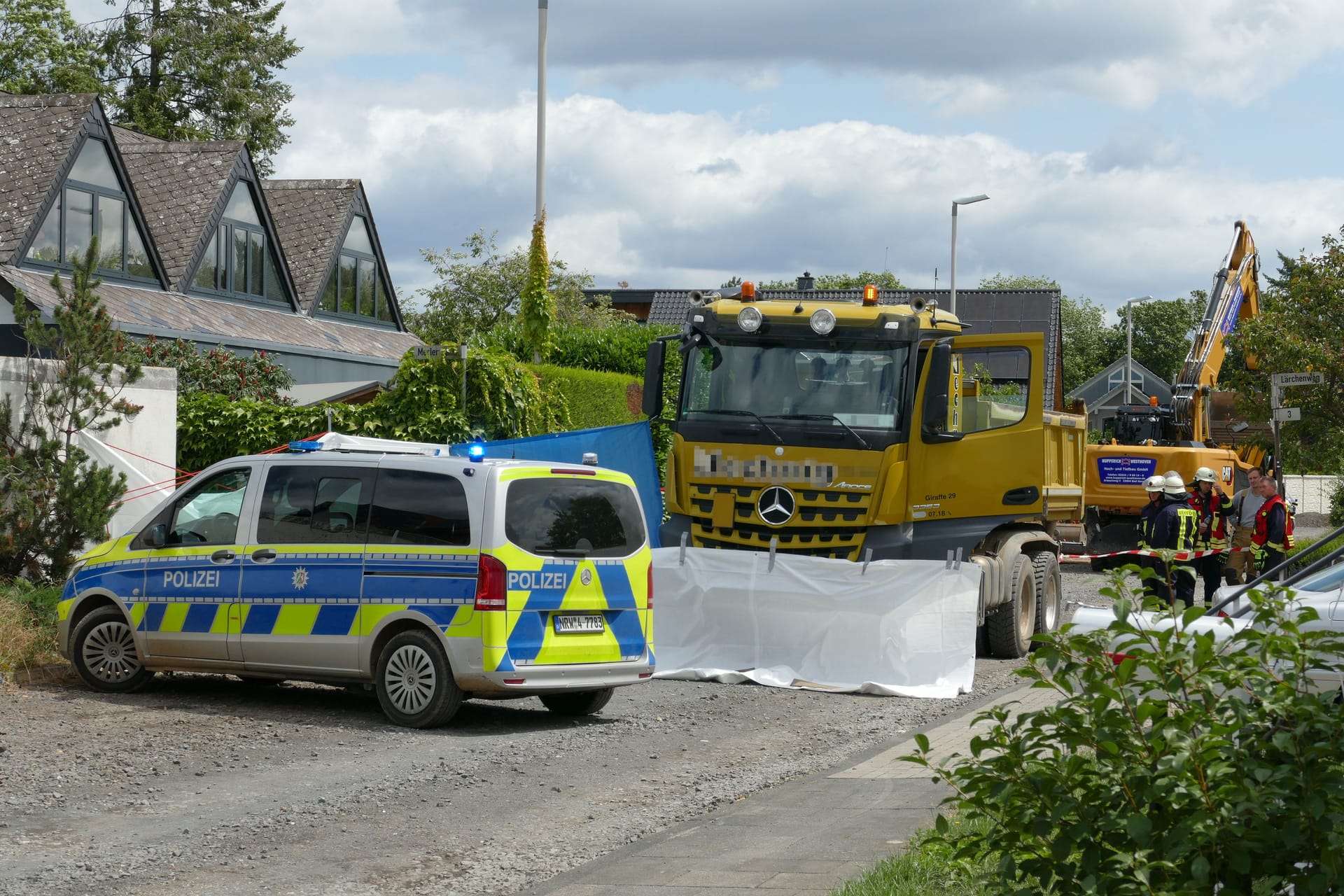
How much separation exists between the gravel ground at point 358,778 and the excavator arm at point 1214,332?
17725mm

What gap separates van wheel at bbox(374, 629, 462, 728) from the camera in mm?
9961

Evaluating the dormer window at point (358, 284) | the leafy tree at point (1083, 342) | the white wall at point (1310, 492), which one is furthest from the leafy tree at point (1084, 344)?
the dormer window at point (358, 284)

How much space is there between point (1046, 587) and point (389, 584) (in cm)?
739

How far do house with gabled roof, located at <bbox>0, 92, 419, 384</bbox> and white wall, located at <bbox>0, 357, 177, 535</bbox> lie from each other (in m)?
7.94

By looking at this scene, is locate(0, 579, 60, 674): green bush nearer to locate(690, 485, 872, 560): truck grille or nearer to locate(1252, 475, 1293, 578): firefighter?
locate(690, 485, 872, 560): truck grille

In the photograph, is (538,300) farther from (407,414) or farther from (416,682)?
(416,682)

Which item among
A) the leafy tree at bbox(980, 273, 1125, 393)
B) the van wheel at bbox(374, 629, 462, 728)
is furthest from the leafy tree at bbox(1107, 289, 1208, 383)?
the van wheel at bbox(374, 629, 462, 728)

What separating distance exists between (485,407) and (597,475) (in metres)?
6.79

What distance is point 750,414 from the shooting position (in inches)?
523

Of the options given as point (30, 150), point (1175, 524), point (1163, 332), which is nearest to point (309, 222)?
point (30, 150)

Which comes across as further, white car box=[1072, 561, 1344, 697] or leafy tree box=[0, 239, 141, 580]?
leafy tree box=[0, 239, 141, 580]

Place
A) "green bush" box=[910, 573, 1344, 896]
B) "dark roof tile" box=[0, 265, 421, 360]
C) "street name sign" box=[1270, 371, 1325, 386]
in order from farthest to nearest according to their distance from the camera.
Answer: "dark roof tile" box=[0, 265, 421, 360] → "street name sign" box=[1270, 371, 1325, 386] → "green bush" box=[910, 573, 1344, 896]

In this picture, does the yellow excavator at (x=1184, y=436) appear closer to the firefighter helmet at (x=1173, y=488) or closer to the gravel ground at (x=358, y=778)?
the firefighter helmet at (x=1173, y=488)

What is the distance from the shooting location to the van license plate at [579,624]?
10.2 m
